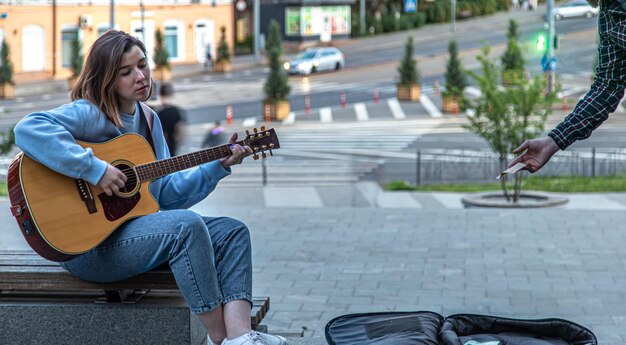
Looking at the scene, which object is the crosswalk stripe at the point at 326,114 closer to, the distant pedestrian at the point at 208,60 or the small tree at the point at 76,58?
the small tree at the point at 76,58

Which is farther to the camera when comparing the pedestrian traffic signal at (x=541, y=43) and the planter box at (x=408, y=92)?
the planter box at (x=408, y=92)

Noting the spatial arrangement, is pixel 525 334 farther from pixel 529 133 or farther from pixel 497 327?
pixel 529 133

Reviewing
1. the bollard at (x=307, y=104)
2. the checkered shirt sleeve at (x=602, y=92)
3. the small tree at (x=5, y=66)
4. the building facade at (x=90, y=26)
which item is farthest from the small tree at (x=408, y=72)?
the checkered shirt sleeve at (x=602, y=92)

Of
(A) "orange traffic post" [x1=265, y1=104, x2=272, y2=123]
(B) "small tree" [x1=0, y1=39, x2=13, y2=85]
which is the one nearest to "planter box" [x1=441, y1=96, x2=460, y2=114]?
(A) "orange traffic post" [x1=265, y1=104, x2=272, y2=123]

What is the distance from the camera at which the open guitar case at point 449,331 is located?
535 centimetres

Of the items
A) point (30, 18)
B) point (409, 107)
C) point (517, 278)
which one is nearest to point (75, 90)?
point (517, 278)

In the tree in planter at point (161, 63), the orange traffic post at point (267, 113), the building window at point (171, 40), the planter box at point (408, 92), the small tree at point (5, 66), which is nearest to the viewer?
the orange traffic post at point (267, 113)

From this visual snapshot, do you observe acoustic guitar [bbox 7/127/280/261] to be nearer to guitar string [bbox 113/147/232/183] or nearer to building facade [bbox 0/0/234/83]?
guitar string [bbox 113/147/232/183]

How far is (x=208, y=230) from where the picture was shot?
5.09 metres

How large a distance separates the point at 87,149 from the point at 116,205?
287mm

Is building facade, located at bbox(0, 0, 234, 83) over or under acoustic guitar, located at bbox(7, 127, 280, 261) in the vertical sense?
over

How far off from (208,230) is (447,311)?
343 centimetres

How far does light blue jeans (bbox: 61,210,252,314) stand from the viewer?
16.0ft

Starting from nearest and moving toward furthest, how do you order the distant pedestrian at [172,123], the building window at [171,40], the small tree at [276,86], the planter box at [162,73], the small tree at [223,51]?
the distant pedestrian at [172,123] < the small tree at [276,86] < the planter box at [162,73] < the small tree at [223,51] < the building window at [171,40]
